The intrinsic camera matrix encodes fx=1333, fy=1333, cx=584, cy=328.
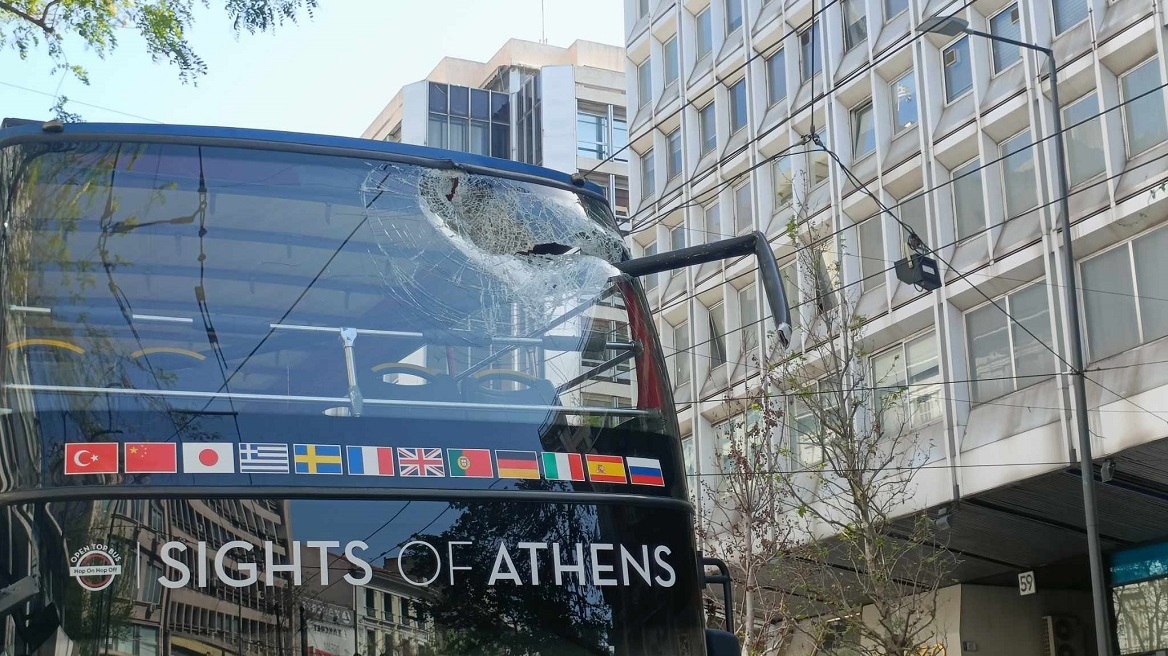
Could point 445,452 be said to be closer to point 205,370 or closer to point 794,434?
point 205,370

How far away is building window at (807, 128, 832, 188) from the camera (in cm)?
2714

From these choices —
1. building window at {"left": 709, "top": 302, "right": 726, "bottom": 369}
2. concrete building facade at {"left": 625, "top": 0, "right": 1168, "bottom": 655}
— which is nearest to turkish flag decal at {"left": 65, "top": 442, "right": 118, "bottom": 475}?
concrete building facade at {"left": 625, "top": 0, "right": 1168, "bottom": 655}

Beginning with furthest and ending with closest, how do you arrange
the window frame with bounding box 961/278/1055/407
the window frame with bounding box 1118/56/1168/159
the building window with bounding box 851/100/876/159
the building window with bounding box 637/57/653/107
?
1. the building window with bounding box 637/57/653/107
2. the building window with bounding box 851/100/876/159
3. the window frame with bounding box 961/278/1055/407
4. the window frame with bounding box 1118/56/1168/159

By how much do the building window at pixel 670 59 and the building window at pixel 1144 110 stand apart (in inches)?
609

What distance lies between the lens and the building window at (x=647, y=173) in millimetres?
35188

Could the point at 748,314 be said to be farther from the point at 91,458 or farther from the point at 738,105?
the point at 91,458

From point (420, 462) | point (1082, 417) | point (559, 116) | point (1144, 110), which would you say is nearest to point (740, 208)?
point (1144, 110)

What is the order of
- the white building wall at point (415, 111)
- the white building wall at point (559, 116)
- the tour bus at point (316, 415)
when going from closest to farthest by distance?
the tour bus at point (316, 415), the white building wall at point (559, 116), the white building wall at point (415, 111)

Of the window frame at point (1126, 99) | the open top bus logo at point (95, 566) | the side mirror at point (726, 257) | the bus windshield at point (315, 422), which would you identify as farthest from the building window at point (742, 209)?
the open top bus logo at point (95, 566)

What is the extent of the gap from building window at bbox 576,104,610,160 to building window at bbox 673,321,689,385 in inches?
634

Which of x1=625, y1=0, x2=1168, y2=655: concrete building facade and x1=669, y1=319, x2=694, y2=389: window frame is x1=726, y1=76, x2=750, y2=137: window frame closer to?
x1=625, y1=0, x2=1168, y2=655: concrete building facade

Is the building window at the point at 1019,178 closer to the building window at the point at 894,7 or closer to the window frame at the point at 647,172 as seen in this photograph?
the building window at the point at 894,7

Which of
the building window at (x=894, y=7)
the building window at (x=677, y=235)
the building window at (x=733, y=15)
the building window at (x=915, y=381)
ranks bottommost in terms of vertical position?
the building window at (x=915, y=381)

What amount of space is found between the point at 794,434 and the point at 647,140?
447 inches
